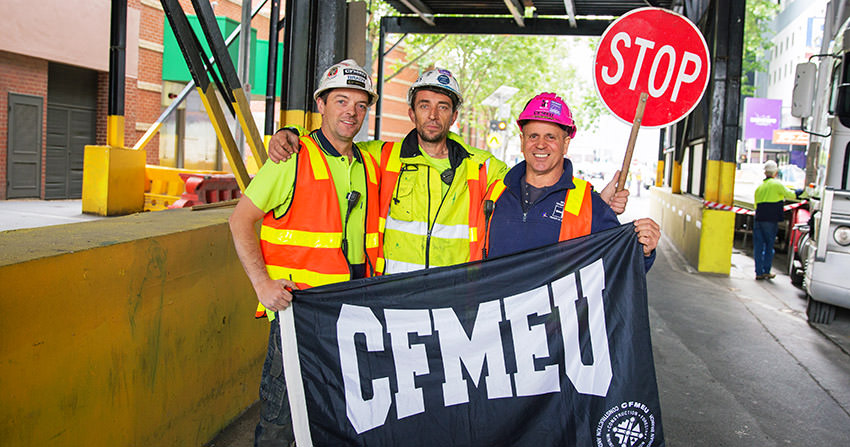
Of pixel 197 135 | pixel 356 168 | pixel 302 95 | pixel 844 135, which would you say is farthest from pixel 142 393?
pixel 197 135

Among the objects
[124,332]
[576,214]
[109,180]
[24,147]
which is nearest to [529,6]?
[109,180]

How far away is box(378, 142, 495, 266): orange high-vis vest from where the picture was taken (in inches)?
146

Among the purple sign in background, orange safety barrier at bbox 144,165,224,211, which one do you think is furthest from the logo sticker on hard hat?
the purple sign in background

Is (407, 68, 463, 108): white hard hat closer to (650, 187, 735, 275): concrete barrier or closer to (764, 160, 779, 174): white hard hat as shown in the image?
(650, 187, 735, 275): concrete barrier

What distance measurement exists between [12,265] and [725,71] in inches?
491

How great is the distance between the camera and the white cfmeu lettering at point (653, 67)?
4.61 m

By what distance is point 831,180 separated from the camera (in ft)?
26.8

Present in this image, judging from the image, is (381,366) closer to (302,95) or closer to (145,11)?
(302,95)

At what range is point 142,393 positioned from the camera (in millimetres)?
3473

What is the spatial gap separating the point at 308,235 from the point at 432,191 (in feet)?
2.45

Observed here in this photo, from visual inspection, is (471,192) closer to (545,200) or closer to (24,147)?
(545,200)

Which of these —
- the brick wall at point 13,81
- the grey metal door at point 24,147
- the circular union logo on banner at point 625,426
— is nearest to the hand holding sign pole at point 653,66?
the circular union logo on banner at point 625,426

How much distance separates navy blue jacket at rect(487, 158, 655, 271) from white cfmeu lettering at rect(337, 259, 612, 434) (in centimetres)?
27

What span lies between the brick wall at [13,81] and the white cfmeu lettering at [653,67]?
48.5 ft
